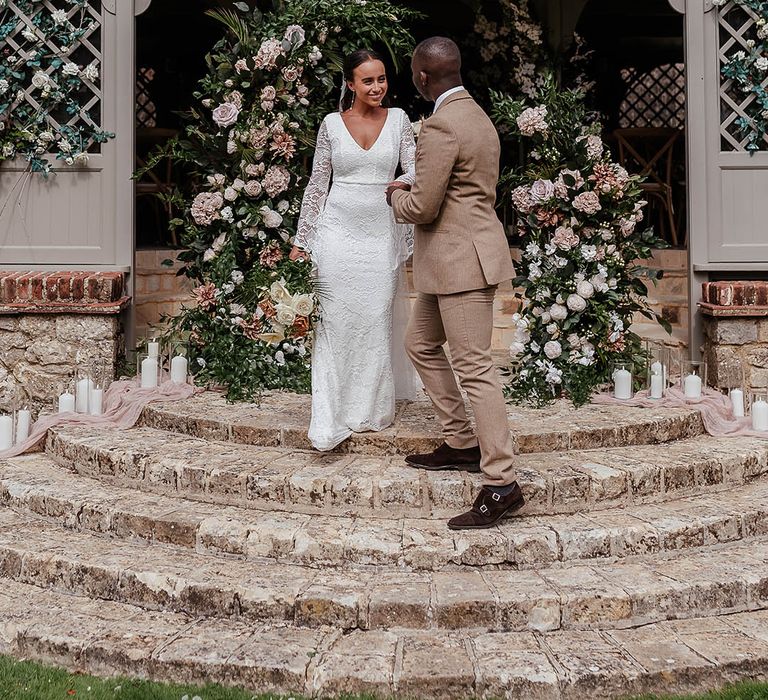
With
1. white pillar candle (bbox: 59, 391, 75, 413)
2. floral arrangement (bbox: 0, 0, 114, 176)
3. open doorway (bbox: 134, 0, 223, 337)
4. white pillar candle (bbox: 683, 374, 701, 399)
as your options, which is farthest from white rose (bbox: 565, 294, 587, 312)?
open doorway (bbox: 134, 0, 223, 337)

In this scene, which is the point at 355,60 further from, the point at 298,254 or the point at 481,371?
the point at 481,371

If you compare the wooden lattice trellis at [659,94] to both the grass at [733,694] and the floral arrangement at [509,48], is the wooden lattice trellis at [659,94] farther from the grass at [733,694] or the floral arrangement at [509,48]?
the grass at [733,694]

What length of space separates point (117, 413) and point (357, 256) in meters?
1.54

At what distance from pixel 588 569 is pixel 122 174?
3.54 m

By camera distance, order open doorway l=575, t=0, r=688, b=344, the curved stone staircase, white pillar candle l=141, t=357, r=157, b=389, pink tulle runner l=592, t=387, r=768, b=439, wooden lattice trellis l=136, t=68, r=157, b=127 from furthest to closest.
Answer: wooden lattice trellis l=136, t=68, r=157, b=127, open doorway l=575, t=0, r=688, b=344, white pillar candle l=141, t=357, r=157, b=389, pink tulle runner l=592, t=387, r=768, b=439, the curved stone staircase

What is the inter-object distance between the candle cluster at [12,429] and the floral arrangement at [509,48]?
16.0 ft

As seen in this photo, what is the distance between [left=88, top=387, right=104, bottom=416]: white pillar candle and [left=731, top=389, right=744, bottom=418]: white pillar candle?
3190mm

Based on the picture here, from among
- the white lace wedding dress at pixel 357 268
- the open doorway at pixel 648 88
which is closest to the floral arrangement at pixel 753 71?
the open doorway at pixel 648 88

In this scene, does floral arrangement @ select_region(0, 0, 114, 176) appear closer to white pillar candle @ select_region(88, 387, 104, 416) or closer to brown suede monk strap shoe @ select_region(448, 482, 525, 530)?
white pillar candle @ select_region(88, 387, 104, 416)

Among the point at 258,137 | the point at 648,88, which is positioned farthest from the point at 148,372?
the point at 648,88

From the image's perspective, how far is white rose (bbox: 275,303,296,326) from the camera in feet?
13.2

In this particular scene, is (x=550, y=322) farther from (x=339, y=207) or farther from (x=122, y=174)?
(x=122, y=174)

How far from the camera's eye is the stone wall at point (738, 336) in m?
5.35

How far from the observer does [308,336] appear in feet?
13.9
